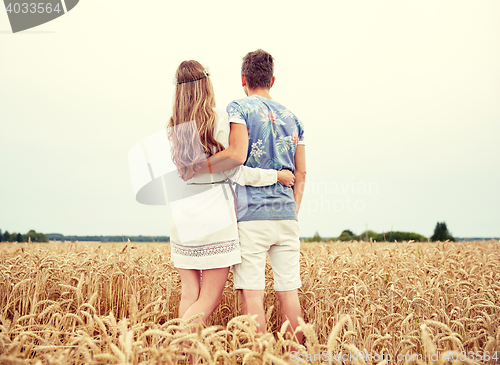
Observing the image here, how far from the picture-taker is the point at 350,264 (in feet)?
15.3

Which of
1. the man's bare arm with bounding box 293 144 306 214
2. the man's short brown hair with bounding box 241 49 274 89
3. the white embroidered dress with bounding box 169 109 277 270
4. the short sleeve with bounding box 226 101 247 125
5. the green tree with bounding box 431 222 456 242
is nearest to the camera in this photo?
the white embroidered dress with bounding box 169 109 277 270

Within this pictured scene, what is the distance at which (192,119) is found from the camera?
2506mm

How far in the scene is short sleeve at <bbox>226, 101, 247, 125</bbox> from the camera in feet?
8.46

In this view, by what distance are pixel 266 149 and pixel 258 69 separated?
2.21 feet

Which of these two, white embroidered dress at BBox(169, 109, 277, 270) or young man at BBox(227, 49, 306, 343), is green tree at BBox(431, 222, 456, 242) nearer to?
young man at BBox(227, 49, 306, 343)

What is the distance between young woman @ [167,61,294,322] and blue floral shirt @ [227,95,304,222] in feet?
0.47

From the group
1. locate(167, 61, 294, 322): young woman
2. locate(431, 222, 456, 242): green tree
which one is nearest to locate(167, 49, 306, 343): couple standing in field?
locate(167, 61, 294, 322): young woman

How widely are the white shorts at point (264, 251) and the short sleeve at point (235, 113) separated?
0.78 meters

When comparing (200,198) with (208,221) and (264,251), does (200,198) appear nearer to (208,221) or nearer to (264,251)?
(208,221)

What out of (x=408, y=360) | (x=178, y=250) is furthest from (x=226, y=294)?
(x=408, y=360)

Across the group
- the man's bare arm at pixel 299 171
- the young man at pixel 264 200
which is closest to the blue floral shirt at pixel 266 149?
the young man at pixel 264 200

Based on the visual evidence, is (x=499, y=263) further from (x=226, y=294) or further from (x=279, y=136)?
(x=279, y=136)

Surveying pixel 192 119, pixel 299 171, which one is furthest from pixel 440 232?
pixel 192 119

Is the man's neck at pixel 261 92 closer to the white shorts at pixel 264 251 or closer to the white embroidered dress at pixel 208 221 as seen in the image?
the white embroidered dress at pixel 208 221
